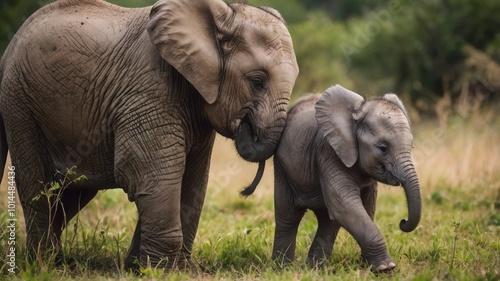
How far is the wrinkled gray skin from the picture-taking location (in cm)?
644

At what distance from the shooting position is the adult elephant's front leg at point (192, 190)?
7.12 meters

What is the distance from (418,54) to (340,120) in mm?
12464

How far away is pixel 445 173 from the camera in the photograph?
11562mm

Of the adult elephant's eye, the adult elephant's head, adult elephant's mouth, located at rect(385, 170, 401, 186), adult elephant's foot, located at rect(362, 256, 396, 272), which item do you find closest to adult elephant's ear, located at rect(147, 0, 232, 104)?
the adult elephant's head

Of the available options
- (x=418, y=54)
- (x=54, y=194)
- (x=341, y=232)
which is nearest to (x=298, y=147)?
(x=54, y=194)

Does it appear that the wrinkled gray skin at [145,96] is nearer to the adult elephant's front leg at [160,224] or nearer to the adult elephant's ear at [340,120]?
the adult elephant's front leg at [160,224]

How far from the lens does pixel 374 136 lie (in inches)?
255

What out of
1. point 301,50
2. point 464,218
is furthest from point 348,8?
point 464,218

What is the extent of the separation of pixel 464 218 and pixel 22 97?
4.75m

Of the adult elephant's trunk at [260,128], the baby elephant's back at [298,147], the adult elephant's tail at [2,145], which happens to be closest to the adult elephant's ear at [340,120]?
the baby elephant's back at [298,147]

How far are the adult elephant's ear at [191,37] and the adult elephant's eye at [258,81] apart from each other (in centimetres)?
24

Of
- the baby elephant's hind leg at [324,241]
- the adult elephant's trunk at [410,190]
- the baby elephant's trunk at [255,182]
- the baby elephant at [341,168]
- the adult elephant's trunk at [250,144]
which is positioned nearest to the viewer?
the adult elephant's trunk at [410,190]

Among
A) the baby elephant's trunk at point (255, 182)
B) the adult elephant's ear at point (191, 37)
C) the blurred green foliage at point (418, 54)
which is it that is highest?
the adult elephant's ear at point (191, 37)

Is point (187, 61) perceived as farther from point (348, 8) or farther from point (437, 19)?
point (348, 8)
